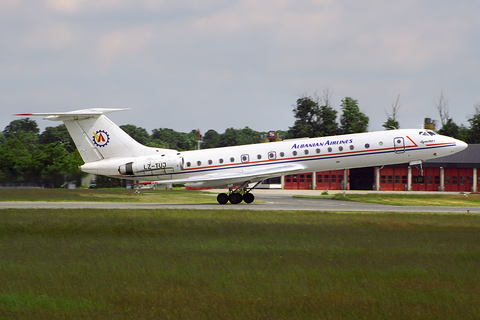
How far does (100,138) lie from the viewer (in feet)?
101

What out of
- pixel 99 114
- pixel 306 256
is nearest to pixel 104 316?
pixel 306 256

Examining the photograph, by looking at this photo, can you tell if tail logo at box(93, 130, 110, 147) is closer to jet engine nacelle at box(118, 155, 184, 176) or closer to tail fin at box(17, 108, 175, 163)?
tail fin at box(17, 108, 175, 163)

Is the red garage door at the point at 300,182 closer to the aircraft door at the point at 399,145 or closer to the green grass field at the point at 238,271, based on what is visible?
the aircraft door at the point at 399,145

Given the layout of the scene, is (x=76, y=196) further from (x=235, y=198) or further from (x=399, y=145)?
(x=399, y=145)

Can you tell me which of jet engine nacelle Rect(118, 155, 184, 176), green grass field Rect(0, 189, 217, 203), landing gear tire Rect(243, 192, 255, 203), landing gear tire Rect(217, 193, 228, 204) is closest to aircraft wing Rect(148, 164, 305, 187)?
jet engine nacelle Rect(118, 155, 184, 176)

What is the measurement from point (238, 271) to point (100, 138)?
21605mm

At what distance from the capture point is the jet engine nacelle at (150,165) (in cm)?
3083

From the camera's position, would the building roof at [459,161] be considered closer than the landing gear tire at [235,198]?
No

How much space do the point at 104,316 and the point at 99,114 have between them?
77.8ft

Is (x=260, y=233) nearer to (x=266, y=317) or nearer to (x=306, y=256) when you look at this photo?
(x=306, y=256)

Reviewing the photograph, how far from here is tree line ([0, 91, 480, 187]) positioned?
3972 centimetres

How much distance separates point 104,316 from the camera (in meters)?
8.04

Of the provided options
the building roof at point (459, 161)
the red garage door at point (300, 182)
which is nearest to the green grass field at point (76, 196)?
the red garage door at point (300, 182)

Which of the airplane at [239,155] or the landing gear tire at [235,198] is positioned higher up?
the airplane at [239,155]
